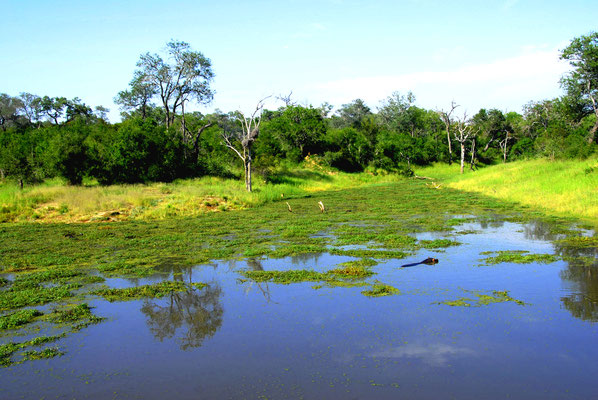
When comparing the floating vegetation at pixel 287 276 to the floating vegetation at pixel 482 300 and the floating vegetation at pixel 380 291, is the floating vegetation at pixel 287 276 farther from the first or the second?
the floating vegetation at pixel 482 300

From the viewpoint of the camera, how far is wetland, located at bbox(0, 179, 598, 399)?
20.7 ft

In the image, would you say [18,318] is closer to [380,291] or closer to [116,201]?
[380,291]

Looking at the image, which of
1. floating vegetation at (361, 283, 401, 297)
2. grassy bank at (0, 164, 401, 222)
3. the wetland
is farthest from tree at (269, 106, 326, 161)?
floating vegetation at (361, 283, 401, 297)

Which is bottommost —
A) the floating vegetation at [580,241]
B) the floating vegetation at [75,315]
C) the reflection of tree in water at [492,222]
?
the reflection of tree in water at [492,222]

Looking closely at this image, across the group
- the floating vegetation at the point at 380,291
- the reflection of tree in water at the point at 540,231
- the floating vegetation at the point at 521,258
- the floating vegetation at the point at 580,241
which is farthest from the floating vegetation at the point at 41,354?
the reflection of tree in water at the point at 540,231

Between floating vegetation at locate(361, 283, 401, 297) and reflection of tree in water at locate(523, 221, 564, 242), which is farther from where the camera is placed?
reflection of tree in water at locate(523, 221, 564, 242)

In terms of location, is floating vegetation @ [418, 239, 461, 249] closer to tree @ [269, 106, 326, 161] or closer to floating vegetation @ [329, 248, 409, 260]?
floating vegetation @ [329, 248, 409, 260]

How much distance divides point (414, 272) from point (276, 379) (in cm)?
607

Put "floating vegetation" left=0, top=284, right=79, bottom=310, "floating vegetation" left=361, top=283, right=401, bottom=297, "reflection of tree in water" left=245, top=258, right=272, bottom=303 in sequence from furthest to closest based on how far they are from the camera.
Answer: "reflection of tree in water" left=245, top=258, right=272, bottom=303 < "floating vegetation" left=361, top=283, right=401, bottom=297 < "floating vegetation" left=0, top=284, right=79, bottom=310

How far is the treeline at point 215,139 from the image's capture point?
33.5 meters

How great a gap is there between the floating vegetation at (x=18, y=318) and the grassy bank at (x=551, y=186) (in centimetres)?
1868

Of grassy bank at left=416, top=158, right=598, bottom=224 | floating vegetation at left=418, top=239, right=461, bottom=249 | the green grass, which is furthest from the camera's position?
grassy bank at left=416, top=158, right=598, bottom=224

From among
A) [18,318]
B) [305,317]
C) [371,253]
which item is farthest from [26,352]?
[371,253]

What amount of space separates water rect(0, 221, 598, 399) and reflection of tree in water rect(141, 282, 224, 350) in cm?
4
